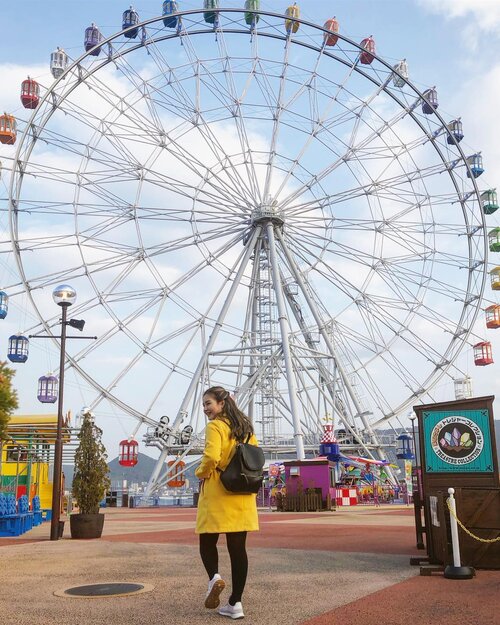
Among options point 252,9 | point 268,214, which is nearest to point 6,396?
point 268,214

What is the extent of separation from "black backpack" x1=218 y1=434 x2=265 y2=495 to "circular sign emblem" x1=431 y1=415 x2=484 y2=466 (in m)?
3.60

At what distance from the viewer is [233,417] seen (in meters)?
5.10

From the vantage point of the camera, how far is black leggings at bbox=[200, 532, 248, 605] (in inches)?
191

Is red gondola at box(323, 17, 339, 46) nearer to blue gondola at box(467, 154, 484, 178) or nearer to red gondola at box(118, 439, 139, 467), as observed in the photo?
blue gondola at box(467, 154, 484, 178)

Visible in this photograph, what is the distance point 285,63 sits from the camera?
98.6 feet

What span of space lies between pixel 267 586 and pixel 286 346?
21.9 m

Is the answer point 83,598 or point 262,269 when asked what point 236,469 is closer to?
point 83,598

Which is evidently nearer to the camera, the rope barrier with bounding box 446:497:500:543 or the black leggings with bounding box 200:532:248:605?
the black leggings with bounding box 200:532:248:605

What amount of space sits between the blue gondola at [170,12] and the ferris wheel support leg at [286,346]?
9.09 meters

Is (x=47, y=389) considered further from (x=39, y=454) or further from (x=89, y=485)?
(x=89, y=485)

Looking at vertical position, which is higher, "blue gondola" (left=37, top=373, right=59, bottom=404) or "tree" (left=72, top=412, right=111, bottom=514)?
"blue gondola" (left=37, top=373, right=59, bottom=404)

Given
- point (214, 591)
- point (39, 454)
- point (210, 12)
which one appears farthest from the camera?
point (210, 12)

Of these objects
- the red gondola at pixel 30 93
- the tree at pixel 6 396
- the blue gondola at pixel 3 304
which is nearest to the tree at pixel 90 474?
the tree at pixel 6 396

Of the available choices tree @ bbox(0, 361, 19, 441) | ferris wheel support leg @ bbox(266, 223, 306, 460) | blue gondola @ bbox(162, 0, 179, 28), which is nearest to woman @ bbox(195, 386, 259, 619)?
tree @ bbox(0, 361, 19, 441)
